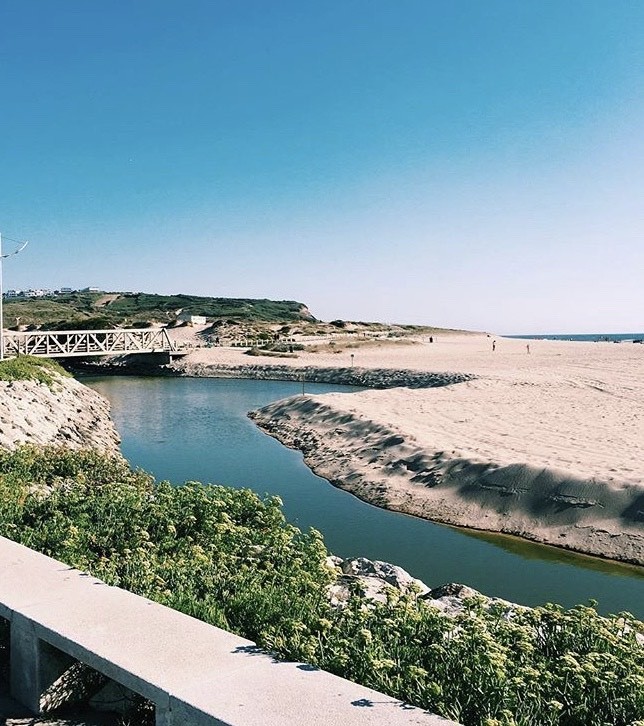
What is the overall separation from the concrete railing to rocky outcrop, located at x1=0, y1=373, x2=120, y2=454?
484 inches

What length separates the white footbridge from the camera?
4514cm

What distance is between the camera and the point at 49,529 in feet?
23.6

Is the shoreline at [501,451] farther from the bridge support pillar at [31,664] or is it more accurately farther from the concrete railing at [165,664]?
the bridge support pillar at [31,664]

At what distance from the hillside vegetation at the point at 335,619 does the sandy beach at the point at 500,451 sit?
6908 mm

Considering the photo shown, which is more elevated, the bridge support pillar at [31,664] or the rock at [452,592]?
the bridge support pillar at [31,664]

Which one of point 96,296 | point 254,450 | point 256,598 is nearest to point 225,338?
point 254,450

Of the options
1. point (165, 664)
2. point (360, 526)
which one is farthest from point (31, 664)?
point (360, 526)

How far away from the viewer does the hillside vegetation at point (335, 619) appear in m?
3.99

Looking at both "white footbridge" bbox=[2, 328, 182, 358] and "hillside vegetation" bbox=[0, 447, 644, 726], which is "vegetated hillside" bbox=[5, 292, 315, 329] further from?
"hillside vegetation" bbox=[0, 447, 644, 726]

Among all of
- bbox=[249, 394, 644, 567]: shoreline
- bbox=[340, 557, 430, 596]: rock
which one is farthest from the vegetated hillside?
bbox=[340, 557, 430, 596]: rock

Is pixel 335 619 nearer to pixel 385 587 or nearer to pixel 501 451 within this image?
pixel 385 587

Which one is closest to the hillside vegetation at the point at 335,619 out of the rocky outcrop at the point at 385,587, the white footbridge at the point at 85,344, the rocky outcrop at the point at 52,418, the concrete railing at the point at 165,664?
the concrete railing at the point at 165,664

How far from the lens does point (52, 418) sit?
21672 mm

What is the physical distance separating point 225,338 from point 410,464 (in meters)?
58.2
